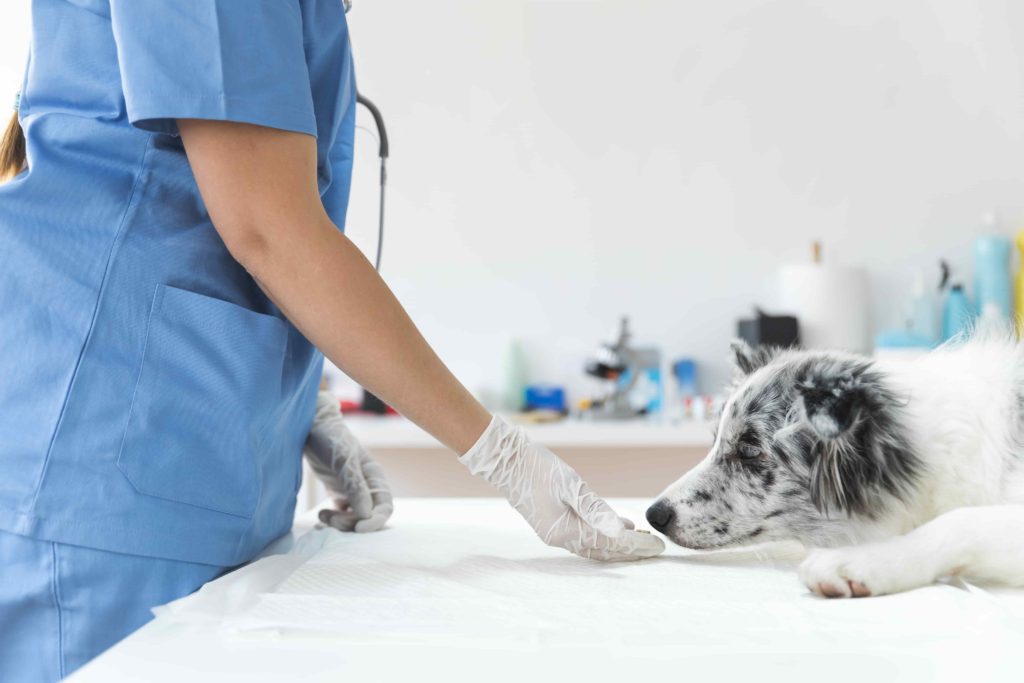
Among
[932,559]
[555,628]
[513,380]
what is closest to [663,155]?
[513,380]

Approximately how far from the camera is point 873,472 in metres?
1.03

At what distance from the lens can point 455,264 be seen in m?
3.24

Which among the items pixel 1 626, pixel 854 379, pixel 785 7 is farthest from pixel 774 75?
pixel 1 626

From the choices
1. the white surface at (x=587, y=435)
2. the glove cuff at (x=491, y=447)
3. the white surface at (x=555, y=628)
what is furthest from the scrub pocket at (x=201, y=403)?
the white surface at (x=587, y=435)

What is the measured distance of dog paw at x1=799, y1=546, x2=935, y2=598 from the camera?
0.89 meters

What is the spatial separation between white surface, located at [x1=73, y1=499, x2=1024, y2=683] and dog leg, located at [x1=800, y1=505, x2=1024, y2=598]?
2 cm

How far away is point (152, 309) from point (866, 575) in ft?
2.50

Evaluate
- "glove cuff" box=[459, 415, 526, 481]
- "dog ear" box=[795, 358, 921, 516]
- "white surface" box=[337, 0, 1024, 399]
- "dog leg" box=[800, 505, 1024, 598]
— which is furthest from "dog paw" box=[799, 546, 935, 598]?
"white surface" box=[337, 0, 1024, 399]

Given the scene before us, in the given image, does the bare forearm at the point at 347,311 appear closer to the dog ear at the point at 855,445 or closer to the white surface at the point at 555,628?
the white surface at the point at 555,628

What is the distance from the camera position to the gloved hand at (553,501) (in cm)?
109

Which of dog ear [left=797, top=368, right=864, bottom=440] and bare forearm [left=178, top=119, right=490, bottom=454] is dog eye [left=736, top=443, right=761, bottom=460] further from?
bare forearm [left=178, top=119, right=490, bottom=454]

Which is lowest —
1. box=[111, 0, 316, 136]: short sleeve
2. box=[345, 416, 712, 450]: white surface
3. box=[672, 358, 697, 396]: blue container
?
box=[345, 416, 712, 450]: white surface

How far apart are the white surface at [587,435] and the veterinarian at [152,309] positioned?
1716 mm

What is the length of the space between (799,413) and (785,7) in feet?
8.02
